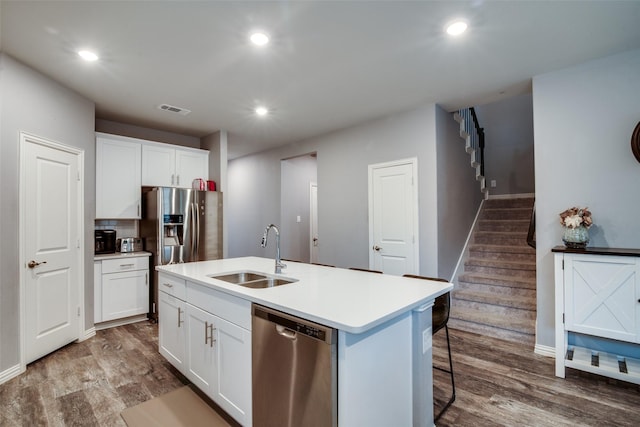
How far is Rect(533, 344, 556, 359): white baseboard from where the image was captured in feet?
9.37

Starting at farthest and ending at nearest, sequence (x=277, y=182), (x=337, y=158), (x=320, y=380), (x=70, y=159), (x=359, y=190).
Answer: (x=277, y=182)
(x=337, y=158)
(x=359, y=190)
(x=70, y=159)
(x=320, y=380)

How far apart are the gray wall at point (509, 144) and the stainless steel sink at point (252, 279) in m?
5.56

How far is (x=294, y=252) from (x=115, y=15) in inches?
179

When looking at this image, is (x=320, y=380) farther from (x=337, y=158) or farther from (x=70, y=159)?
(x=337, y=158)

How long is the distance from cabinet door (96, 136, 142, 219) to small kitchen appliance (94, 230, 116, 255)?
249 millimetres

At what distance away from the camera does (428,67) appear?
277cm

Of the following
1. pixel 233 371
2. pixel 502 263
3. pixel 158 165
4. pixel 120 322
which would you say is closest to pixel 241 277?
pixel 233 371

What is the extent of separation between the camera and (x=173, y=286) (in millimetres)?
2473

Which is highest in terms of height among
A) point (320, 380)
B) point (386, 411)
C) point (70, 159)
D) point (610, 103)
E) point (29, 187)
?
point (610, 103)

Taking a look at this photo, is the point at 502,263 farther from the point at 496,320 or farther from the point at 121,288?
the point at 121,288

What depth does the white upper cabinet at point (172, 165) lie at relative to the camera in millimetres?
4234

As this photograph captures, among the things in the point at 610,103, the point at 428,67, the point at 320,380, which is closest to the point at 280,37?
the point at 428,67

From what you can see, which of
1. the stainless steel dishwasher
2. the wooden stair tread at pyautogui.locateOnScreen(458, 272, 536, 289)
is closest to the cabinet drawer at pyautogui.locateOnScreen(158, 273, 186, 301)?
the stainless steel dishwasher

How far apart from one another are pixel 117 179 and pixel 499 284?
5071mm
